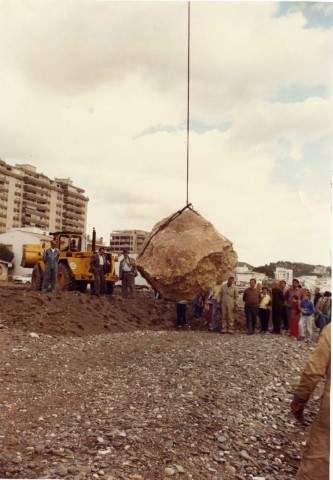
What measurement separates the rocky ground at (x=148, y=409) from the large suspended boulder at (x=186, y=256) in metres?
3.35

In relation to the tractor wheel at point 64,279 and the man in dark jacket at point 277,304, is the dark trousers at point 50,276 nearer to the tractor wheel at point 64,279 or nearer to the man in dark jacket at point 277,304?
the tractor wheel at point 64,279

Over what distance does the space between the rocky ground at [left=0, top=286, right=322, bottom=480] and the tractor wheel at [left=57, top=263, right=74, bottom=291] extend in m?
4.55

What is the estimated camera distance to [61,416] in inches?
186

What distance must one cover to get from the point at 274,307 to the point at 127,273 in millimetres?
4336

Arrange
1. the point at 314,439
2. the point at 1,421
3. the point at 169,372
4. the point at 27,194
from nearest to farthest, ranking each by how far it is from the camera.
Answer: the point at 314,439
the point at 1,421
the point at 169,372
the point at 27,194

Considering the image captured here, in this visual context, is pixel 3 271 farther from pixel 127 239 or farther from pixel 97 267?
pixel 97 267

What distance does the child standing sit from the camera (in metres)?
9.30

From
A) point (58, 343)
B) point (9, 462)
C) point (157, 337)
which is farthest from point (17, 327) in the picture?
point (9, 462)

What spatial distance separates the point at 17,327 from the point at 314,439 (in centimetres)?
708

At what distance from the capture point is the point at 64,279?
12828 mm

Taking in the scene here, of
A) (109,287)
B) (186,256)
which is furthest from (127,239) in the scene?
(186,256)

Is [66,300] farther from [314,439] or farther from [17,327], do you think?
[314,439]

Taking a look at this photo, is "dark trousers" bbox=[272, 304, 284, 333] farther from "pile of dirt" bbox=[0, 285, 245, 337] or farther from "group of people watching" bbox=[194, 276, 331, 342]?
"pile of dirt" bbox=[0, 285, 245, 337]

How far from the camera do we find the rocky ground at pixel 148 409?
4.04 meters
